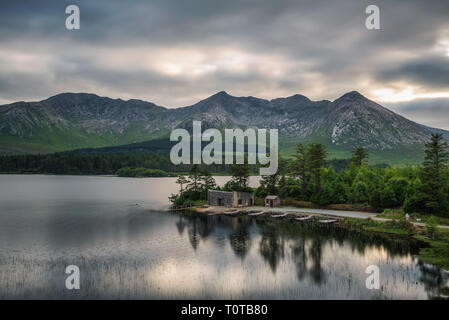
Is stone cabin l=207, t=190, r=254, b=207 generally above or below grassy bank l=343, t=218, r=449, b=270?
above

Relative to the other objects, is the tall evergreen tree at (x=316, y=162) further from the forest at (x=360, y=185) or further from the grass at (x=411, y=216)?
the grass at (x=411, y=216)

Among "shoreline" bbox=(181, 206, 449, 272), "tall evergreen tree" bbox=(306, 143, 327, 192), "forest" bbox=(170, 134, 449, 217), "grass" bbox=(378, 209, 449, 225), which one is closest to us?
"shoreline" bbox=(181, 206, 449, 272)

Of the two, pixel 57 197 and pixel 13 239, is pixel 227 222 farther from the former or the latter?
pixel 57 197

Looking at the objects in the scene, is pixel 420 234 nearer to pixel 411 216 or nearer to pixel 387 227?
pixel 387 227

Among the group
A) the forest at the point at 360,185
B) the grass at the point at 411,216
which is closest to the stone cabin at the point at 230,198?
the forest at the point at 360,185

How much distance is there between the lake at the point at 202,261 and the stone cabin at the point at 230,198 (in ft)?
52.2

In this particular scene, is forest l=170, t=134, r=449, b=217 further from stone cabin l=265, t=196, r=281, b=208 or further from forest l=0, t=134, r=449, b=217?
stone cabin l=265, t=196, r=281, b=208

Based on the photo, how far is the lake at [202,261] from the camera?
2914cm

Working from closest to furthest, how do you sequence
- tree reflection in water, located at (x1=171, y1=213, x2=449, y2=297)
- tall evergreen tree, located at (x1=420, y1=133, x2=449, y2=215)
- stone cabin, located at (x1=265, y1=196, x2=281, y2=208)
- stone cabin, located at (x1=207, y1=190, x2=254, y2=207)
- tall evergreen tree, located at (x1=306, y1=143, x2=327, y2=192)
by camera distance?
tree reflection in water, located at (x1=171, y1=213, x2=449, y2=297), tall evergreen tree, located at (x1=420, y1=133, x2=449, y2=215), stone cabin, located at (x1=265, y1=196, x2=281, y2=208), tall evergreen tree, located at (x1=306, y1=143, x2=327, y2=192), stone cabin, located at (x1=207, y1=190, x2=254, y2=207)

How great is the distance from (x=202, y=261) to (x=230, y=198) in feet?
143

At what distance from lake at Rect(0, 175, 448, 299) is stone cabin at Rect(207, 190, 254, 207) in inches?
626

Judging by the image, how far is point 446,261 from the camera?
118ft

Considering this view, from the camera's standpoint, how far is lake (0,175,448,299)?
29.1m

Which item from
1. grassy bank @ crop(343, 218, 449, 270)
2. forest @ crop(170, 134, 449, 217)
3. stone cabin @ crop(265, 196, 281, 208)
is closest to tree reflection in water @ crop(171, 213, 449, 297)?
grassy bank @ crop(343, 218, 449, 270)
